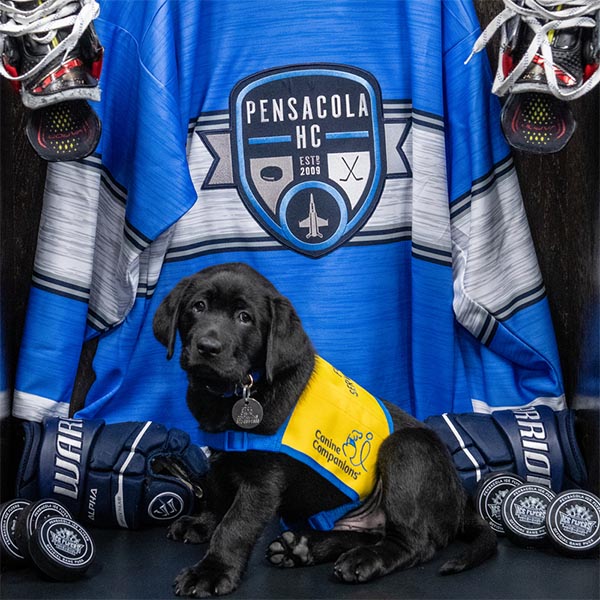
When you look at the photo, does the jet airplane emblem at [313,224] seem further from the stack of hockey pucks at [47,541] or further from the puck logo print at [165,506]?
the stack of hockey pucks at [47,541]

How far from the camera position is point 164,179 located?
3016mm

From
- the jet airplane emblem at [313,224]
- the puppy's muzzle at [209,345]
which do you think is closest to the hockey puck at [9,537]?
the puppy's muzzle at [209,345]

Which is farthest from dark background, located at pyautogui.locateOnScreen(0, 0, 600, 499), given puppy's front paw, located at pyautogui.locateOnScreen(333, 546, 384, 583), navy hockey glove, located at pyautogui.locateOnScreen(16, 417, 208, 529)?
puppy's front paw, located at pyautogui.locateOnScreen(333, 546, 384, 583)

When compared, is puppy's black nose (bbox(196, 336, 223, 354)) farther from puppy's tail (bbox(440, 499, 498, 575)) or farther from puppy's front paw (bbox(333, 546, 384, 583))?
puppy's tail (bbox(440, 499, 498, 575))

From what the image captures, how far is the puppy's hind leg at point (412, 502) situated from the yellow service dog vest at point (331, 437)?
55 mm

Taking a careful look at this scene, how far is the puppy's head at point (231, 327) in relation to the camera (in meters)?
2.34

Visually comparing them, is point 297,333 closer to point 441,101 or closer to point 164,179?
point 164,179

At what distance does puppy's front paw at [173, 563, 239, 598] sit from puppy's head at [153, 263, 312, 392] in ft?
1.42

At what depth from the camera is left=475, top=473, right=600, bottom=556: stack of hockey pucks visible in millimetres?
2557

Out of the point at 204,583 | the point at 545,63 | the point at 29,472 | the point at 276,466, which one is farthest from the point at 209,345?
the point at 545,63

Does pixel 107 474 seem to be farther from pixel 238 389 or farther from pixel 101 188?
pixel 101 188

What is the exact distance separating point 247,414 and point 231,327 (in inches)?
8.4

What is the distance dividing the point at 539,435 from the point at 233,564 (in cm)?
104

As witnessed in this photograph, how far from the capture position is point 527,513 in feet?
8.73
